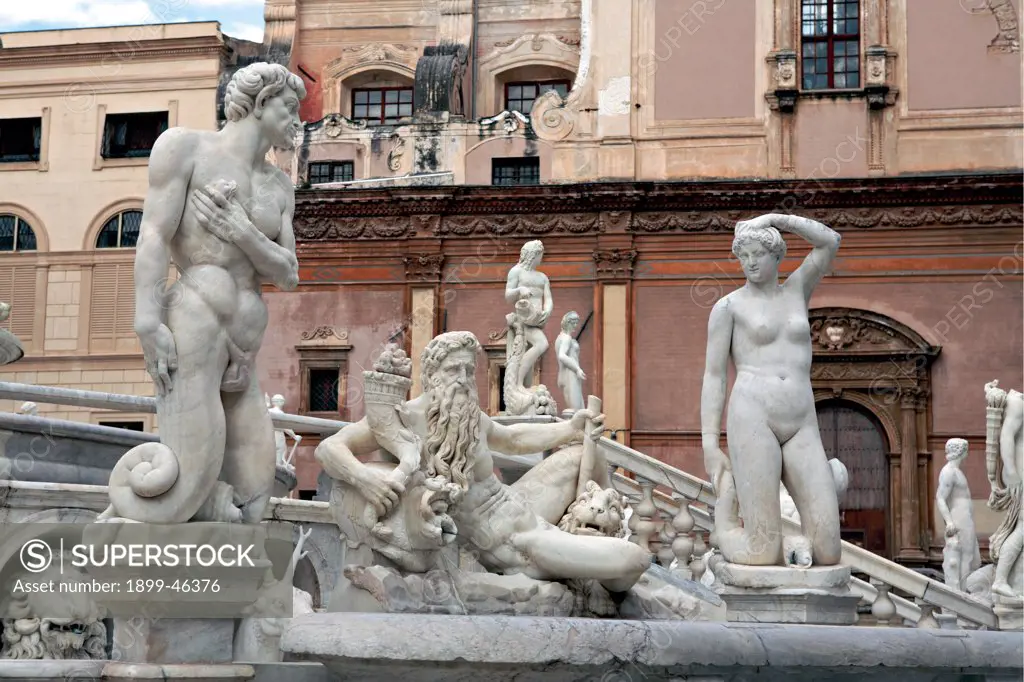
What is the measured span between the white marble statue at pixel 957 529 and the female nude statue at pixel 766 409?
7.98 meters

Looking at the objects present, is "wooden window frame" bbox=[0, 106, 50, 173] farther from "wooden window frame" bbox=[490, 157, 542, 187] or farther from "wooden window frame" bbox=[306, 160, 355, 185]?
"wooden window frame" bbox=[490, 157, 542, 187]

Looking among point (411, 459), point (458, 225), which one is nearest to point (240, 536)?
point (411, 459)

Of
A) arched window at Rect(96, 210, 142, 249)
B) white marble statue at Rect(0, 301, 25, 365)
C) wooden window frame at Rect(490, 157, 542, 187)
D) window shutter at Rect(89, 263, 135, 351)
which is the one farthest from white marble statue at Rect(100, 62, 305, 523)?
arched window at Rect(96, 210, 142, 249)

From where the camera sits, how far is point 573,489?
239 inches

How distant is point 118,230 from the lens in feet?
95.0

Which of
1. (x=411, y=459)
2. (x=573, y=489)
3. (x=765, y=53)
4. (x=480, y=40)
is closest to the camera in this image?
(x=411, y=459)

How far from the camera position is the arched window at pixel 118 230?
1136 inches

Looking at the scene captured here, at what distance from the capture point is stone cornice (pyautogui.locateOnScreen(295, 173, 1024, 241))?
2431 centimetres

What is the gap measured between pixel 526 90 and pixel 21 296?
443 inches

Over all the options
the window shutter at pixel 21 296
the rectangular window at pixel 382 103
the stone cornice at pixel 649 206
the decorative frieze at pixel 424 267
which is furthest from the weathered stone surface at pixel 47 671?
the rectangular window at pixel 382 103

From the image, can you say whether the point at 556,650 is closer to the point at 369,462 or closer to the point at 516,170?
the point at 369,462

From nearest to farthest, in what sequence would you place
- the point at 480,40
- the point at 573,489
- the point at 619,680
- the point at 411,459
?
the point at 619,680 → the point at 411,459 → the point at 573,489 → the point at 480,40

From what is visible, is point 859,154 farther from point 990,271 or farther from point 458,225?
point 458,225

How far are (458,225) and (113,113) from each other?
28.5 ft
